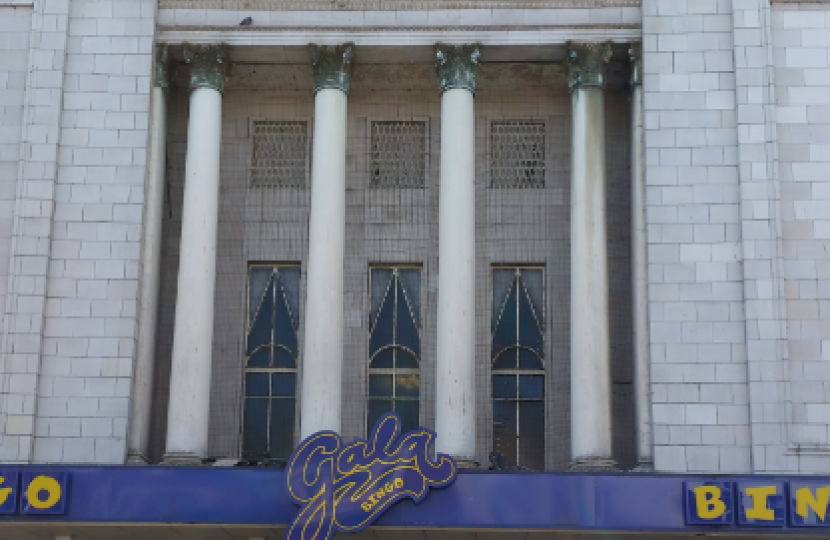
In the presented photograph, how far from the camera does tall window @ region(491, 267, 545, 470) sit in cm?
2956

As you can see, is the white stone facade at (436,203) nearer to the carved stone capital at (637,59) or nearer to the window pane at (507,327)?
the carved stone capital at (637,59)

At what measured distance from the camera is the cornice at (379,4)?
29281 millimetres

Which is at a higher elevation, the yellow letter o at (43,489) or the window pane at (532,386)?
the window pane at (532,386)

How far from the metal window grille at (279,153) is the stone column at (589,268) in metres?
5.68

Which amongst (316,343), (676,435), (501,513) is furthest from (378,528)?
(676,435)

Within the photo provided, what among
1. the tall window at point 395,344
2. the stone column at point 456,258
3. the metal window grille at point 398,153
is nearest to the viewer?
the stone column at point 456,258

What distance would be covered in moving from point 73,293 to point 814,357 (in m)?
13.4

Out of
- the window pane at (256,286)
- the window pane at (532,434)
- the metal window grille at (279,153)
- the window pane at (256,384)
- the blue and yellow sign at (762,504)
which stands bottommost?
the blue and yellow sign at (762,504)

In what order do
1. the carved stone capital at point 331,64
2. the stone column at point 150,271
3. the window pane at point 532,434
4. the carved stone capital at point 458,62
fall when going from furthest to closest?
the window pane at point 532,434 → the carved stone capital at point 331,64 → the carved stone capital at point 458,62 → the stone column at point 150,271

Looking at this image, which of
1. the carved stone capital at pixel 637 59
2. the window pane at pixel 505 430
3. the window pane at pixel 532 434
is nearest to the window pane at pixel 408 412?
the window pane at pixel 505 430

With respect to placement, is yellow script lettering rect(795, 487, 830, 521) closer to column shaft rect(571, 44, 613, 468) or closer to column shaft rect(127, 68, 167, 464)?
column shaft rect(571, 44, 613, 468)

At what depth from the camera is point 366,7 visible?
29.4 m

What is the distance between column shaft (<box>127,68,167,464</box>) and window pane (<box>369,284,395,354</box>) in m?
4.28

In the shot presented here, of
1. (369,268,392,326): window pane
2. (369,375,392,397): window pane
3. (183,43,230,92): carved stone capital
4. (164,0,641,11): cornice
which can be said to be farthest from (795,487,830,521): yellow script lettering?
(183,43,230,92): carved stone capital
